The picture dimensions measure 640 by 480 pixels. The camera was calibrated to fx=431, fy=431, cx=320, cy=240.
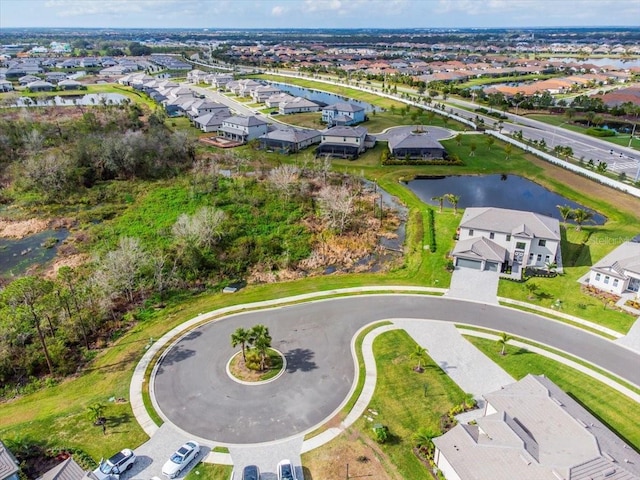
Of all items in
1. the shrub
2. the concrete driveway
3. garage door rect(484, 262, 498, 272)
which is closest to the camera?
the shrub

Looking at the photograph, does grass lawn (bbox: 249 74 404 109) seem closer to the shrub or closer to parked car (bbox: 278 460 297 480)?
the shrub

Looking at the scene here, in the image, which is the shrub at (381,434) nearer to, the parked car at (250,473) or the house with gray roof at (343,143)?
the parked car at (250,473)

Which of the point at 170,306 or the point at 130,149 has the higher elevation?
the point at 130,149

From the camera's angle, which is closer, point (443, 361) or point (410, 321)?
point (443, 361)

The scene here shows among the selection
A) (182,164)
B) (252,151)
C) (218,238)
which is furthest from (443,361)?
(252,151)

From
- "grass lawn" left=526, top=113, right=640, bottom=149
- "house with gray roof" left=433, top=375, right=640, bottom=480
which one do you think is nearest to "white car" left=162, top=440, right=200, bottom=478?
"house with gray roof" left=433, top=375, right=640, bottom=480

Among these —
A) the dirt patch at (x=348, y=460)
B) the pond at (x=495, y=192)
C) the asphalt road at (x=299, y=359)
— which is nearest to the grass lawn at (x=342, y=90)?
the pond at (x=495, y=192)

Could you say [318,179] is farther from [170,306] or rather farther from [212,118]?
[212,118]
